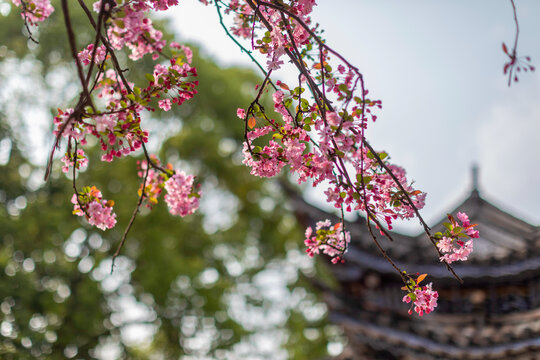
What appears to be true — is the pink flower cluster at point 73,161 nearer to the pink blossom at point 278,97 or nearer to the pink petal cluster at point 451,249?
the pink blossom at point 278,97

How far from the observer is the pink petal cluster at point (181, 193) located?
3521 millimetres

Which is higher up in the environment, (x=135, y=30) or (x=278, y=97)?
(x=278, y=97)

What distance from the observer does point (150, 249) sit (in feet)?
41.2

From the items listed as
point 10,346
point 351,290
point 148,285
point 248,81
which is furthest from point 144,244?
point 248,81

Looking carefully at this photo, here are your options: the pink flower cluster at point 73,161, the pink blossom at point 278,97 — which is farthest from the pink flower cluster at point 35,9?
the pink blossom at point 278,97

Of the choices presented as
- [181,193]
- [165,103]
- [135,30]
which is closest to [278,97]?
[165,103]

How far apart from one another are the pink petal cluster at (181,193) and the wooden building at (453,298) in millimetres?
5470

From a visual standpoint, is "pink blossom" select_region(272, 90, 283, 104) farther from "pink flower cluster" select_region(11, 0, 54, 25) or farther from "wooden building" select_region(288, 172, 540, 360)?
"wooden building" select_region(288, 172, 540, 360)

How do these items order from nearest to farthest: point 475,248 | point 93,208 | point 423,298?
1. point 423,298
2. point 93,208
3. point 475,248

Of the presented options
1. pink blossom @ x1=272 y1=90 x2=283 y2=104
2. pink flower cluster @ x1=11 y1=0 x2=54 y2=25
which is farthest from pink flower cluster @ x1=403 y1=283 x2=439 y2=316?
pink flower cluster @ x1=11 y1=0 x2=54 y2=25

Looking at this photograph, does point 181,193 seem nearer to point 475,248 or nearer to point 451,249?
point 451,249

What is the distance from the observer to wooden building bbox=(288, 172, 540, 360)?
7.62 metres

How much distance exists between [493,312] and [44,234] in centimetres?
847

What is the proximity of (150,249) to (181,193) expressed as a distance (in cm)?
942
